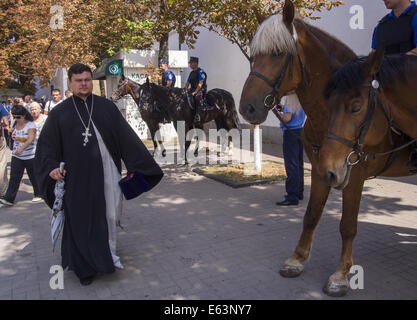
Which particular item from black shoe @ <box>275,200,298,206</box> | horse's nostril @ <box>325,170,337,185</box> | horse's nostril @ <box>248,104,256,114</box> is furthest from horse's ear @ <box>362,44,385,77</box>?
black shoe @ <box>275,200,298,206</box>

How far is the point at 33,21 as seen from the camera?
15.0m

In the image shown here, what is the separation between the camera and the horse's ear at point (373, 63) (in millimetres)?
2504

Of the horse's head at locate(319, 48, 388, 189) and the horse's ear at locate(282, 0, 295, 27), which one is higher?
the horse's ear at locate(282, 0, 295, 27)

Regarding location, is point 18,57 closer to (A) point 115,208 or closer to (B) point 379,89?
(A) point 115,208

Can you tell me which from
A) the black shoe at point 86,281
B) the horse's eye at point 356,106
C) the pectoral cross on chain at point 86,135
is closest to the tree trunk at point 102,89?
the pectoral cross on chain at point 86,135

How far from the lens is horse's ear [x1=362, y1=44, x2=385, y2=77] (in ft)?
8.21

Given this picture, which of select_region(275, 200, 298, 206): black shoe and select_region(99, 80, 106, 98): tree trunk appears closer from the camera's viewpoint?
select_region(275, 200, 298, 206): black shoe

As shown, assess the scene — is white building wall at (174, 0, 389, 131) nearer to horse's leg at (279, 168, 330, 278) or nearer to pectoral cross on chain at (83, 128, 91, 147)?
horse's leg at (279, 168, 330, 278)

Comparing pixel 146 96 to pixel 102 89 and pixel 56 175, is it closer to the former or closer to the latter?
pixel 56 175

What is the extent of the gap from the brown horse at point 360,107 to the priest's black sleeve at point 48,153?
256 cm

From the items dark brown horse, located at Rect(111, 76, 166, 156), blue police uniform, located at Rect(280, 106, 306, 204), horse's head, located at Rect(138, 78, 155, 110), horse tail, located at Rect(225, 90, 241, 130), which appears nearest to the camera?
blue police uniform, located at Rect(280, 106, 306, 204)

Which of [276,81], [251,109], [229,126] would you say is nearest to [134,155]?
[251,109]

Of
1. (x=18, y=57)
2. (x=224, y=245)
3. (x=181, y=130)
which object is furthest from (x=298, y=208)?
(x=18, y=57)
